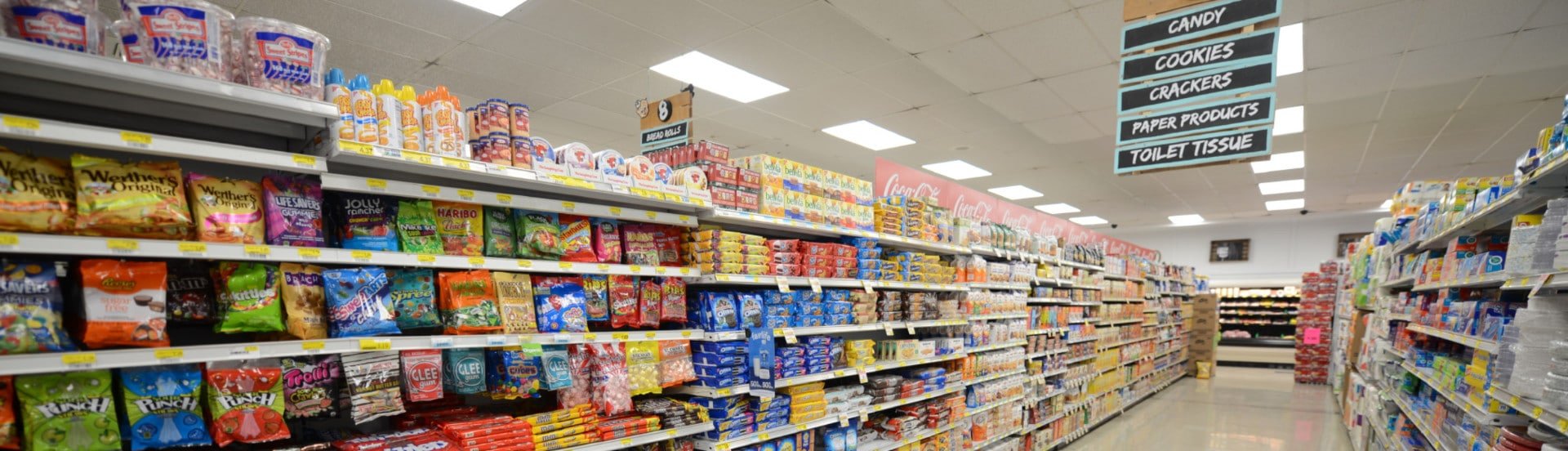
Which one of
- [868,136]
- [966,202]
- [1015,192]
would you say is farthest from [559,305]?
[1015,192]

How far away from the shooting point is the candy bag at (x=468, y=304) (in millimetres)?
2096

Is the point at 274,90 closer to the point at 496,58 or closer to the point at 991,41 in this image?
the point at 496,58

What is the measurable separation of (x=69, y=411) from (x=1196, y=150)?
438cm

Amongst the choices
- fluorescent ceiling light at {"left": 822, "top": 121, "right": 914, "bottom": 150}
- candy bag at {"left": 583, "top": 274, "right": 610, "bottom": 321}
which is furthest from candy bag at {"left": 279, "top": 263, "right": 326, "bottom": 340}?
fluorescent ceiling light at {"left": 822, "top": 121, "right": 914, "bottom": 150}

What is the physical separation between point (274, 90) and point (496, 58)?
4176mm

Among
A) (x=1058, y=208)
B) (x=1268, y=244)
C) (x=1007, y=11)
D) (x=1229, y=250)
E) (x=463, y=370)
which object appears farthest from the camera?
(x=1229, y=250)

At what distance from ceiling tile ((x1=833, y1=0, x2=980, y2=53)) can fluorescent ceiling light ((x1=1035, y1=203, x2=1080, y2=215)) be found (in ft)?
32.5

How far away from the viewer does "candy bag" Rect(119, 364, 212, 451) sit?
5.12ft

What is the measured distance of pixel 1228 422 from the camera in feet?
26.1

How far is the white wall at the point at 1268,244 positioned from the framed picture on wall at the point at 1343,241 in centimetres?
8

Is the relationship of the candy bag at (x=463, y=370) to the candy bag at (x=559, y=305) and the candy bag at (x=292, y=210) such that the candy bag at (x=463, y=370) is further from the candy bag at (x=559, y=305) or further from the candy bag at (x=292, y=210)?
the candy bag at (x=292, y=210)

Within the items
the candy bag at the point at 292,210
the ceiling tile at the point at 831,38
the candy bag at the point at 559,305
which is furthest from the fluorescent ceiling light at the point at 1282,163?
the candy bag at the point at 292,210

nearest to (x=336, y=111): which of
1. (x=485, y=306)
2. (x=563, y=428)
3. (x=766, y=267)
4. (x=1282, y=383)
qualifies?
(x=485, y=306)

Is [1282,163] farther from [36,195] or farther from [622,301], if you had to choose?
[36,195]
